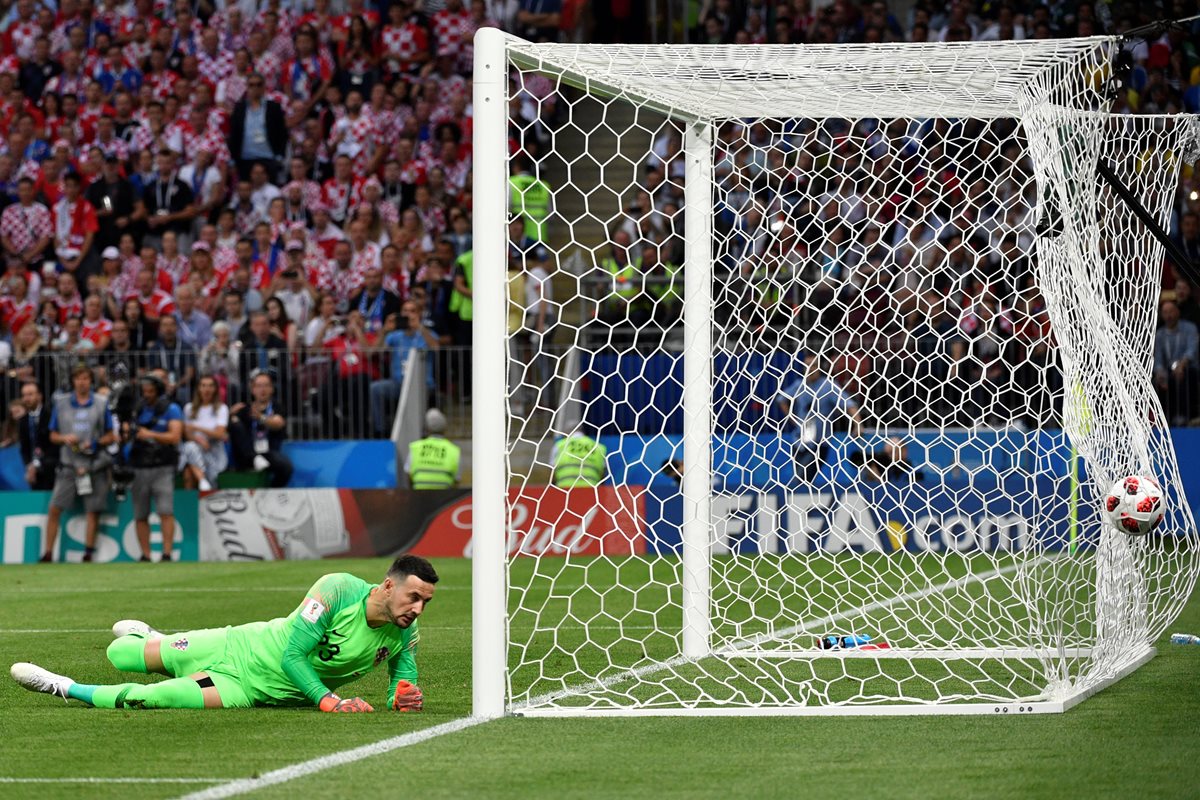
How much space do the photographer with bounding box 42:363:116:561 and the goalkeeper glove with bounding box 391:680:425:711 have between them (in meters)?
11.2

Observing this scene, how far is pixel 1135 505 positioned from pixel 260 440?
40.0 ft

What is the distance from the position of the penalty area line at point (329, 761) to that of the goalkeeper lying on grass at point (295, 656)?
0.48m

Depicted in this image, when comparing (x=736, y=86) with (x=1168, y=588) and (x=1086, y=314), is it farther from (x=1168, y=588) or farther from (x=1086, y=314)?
(x=1168, y=588)

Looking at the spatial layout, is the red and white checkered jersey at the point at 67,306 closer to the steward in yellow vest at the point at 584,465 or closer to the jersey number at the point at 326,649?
the steward in yellow vest at the point at 584,465

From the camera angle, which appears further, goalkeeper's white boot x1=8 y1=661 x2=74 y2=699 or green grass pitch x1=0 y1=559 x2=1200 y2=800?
goalkeeper's white boot x1=8 y1=661 x2=74 y2=699

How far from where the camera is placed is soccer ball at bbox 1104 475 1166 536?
7.21 metres

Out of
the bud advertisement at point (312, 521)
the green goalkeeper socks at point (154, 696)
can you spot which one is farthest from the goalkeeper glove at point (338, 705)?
the bud advertisement at point (312, 521)

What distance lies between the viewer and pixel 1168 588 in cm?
922

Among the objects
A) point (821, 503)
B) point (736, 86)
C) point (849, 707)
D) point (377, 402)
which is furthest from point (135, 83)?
point (849, 707)

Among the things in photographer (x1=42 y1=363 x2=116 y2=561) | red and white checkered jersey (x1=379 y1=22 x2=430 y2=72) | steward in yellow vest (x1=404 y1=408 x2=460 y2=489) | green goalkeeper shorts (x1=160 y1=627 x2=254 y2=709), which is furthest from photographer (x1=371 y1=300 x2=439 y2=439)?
green goalkeeper shorts (x1=160 y1=627 x2=254 y2=709)

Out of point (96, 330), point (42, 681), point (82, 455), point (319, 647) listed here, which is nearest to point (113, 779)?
point (319, 647)

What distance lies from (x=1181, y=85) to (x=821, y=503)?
585cm

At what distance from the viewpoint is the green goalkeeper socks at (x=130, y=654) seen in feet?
23.9

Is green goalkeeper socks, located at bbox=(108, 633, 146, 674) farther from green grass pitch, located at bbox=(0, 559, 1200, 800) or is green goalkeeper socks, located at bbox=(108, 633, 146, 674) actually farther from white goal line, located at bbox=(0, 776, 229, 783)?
white goal line, located at bbox=(0, 776, 229, 783)
